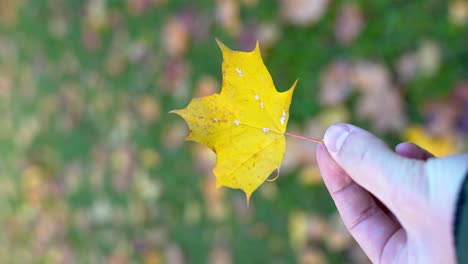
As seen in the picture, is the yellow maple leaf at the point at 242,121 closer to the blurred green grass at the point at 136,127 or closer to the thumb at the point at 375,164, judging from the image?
the thumb at the point at 375,164

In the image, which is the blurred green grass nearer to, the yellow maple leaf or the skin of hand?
the skin of hand

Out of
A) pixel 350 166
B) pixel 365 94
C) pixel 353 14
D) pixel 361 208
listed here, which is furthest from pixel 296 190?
pixel 350 166

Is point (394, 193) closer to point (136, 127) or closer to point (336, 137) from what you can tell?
point (336, 137)

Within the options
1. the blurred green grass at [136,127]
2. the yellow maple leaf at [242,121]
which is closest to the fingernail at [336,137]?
the yellow maple leaf at [242,121]

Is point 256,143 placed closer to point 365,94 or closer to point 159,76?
point 365,94

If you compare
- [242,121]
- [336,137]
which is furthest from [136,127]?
[336,137]

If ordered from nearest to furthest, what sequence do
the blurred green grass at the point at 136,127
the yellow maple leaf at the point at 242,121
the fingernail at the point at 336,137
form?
the fingernail at the point at 336,137
the yellow maple leaf at the point at 242,121
the blurred green grass at the point at 136,127

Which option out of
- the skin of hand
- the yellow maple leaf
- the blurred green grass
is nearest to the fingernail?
the skin of hand
